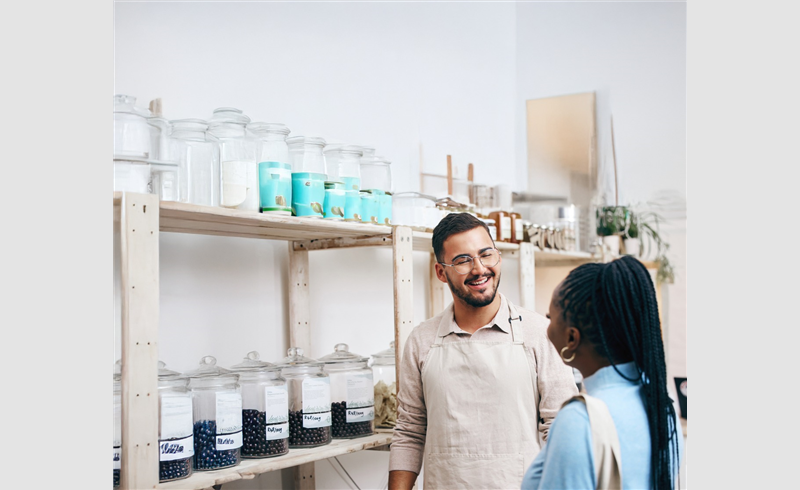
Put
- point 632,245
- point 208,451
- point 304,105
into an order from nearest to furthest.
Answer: point 208,451
point 304,105
point 632,245

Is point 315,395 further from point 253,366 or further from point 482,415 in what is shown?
point 482,415

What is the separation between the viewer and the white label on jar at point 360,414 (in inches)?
82.7

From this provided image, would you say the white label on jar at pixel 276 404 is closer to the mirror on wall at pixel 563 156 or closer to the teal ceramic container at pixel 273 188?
the teal ceramic container at pixel 273 188

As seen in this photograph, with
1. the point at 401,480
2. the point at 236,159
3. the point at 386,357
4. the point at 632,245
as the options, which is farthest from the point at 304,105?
the point at 632,245

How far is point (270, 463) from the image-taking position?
1.79m

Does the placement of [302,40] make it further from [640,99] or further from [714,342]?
[640,99]

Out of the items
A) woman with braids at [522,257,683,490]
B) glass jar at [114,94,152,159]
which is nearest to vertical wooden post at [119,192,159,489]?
glass jar at [114,94,152,159]

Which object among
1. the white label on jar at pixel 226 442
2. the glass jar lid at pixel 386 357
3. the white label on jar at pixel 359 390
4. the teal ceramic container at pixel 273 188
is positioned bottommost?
the white label on jar at pixel 226 442

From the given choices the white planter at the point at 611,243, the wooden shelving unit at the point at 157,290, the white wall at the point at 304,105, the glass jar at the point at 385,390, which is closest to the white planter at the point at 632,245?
the white planter at the point at 611,243

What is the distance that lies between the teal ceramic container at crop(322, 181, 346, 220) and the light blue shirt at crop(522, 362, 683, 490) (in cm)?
108

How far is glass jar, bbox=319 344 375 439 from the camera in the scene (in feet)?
6.88

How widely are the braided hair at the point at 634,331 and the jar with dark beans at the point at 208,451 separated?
101cm

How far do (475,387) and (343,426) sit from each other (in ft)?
1.51

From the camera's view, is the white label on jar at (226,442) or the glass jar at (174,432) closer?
the glass jar at (174,432)
